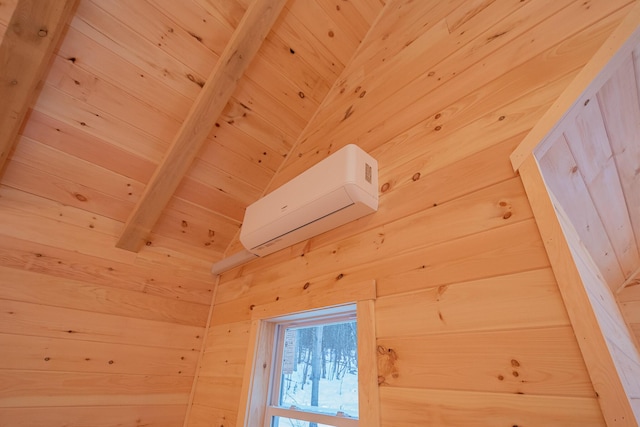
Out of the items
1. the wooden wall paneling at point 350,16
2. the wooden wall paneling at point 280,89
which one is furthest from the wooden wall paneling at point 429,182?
the wooden wall paneling at point 350,16

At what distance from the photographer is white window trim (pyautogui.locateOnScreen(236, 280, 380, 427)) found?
1067 millimetres

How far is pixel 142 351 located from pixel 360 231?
1520 mm

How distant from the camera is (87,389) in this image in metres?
1.65

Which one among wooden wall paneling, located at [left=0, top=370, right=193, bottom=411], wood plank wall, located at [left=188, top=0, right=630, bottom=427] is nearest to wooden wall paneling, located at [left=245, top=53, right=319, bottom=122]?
wood plank wall, located at [left=188, top=0, right=630, bottom=427]

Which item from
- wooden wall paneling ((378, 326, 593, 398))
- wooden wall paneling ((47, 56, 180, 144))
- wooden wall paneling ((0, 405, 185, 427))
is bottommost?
wooden wall paneling ((0, 405, 185, 427))

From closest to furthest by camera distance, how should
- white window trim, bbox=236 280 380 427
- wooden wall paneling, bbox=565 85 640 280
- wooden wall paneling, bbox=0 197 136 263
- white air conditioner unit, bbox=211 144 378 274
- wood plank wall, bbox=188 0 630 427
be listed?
1. wood plank wall, bbox=188 0 630 427
2. wooden wall paneling, bbox=565 85 640 280
3. white window trim, bbox=236 280 380 427
4. white air conditioner unit, bbox=211 144 378 274
5. wooden wall paneling, bbox=0 197 136 263

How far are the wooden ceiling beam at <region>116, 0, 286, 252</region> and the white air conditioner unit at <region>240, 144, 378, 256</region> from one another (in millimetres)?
502

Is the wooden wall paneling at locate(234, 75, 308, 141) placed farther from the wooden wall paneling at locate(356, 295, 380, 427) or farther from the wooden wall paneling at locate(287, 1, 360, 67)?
the wooden wall paneling at locate(356, 295, 380, 427)

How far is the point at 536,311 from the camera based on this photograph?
2.63 ft

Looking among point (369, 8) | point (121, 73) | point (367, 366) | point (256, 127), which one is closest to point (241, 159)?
point (256, 127)

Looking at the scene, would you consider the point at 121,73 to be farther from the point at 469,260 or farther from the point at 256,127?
the point at 469,260

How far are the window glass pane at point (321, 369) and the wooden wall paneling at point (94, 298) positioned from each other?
79 cm

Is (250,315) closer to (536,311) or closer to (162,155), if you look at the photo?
(162,155)

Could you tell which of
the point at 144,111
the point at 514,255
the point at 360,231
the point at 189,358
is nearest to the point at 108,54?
the point at 144,111
